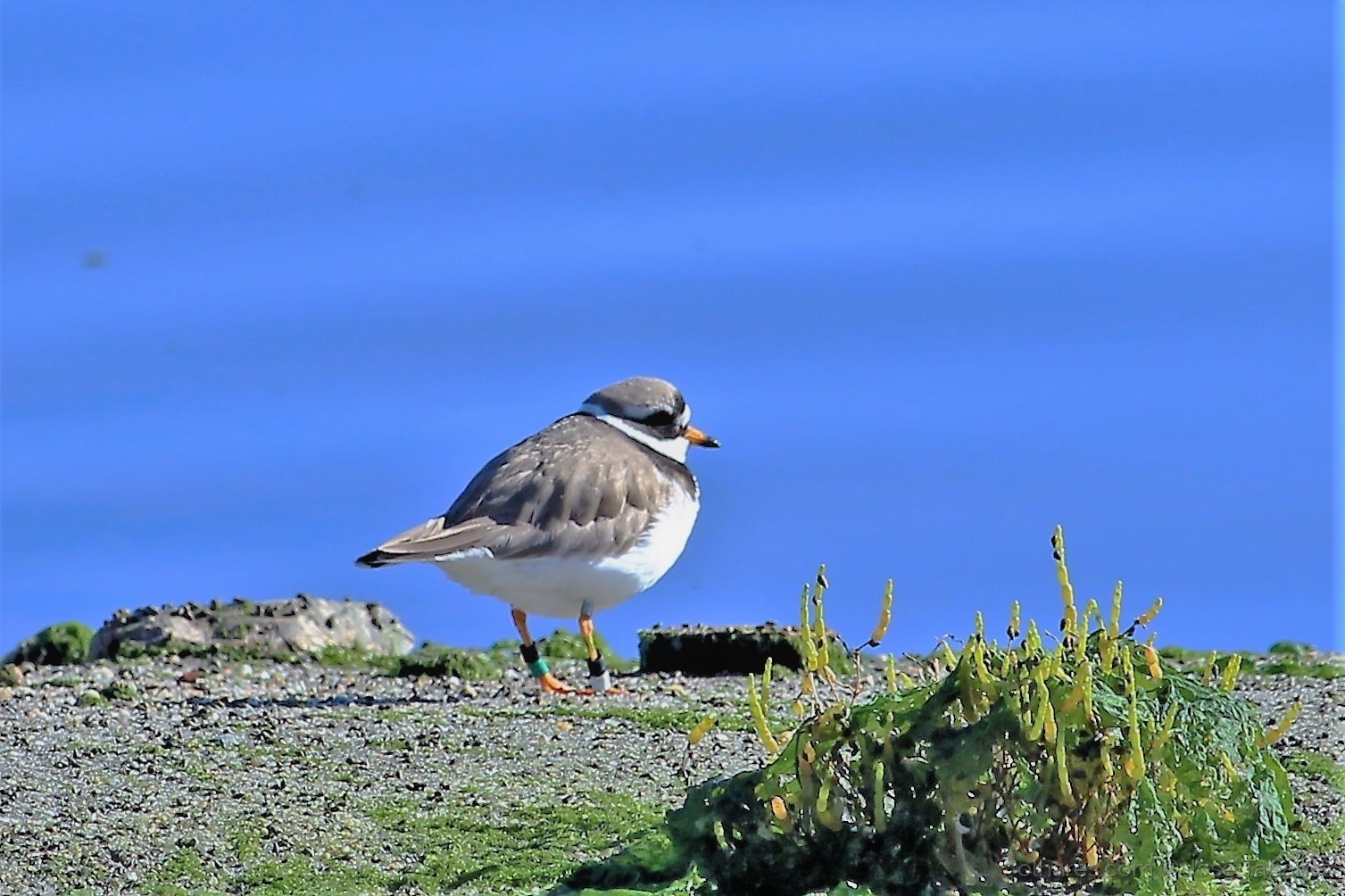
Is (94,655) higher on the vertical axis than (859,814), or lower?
higher

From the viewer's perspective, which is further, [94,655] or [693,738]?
[94,655]

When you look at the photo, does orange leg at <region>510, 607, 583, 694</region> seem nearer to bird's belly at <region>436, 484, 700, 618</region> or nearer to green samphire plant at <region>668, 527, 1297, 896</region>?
bird's belly at <region>436, 484, 700, 618</region>

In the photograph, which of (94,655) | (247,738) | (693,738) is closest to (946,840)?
(693,738)

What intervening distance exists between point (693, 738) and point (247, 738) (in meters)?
3.64

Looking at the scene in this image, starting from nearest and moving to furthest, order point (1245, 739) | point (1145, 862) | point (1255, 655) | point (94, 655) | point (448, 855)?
point (1145, 862) → point (1245, 739) → point (448, 855) → point (1255, 655) → point (94, 655)

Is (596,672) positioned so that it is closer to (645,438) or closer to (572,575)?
(572,575)

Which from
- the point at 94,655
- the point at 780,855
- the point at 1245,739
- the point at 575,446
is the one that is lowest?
the point at 780,855

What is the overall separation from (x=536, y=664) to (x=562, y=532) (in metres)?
0.72

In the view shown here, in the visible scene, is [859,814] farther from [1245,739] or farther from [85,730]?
[85,730]

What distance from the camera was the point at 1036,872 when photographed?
5.04 metres

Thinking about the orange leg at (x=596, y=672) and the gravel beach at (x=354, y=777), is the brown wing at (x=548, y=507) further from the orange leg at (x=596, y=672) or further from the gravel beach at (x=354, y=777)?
the gravel beach at (x=354, y=777)

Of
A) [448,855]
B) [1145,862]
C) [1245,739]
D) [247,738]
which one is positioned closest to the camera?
[1145,862]

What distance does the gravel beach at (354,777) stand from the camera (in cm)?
621

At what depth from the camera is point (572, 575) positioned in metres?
10.4
